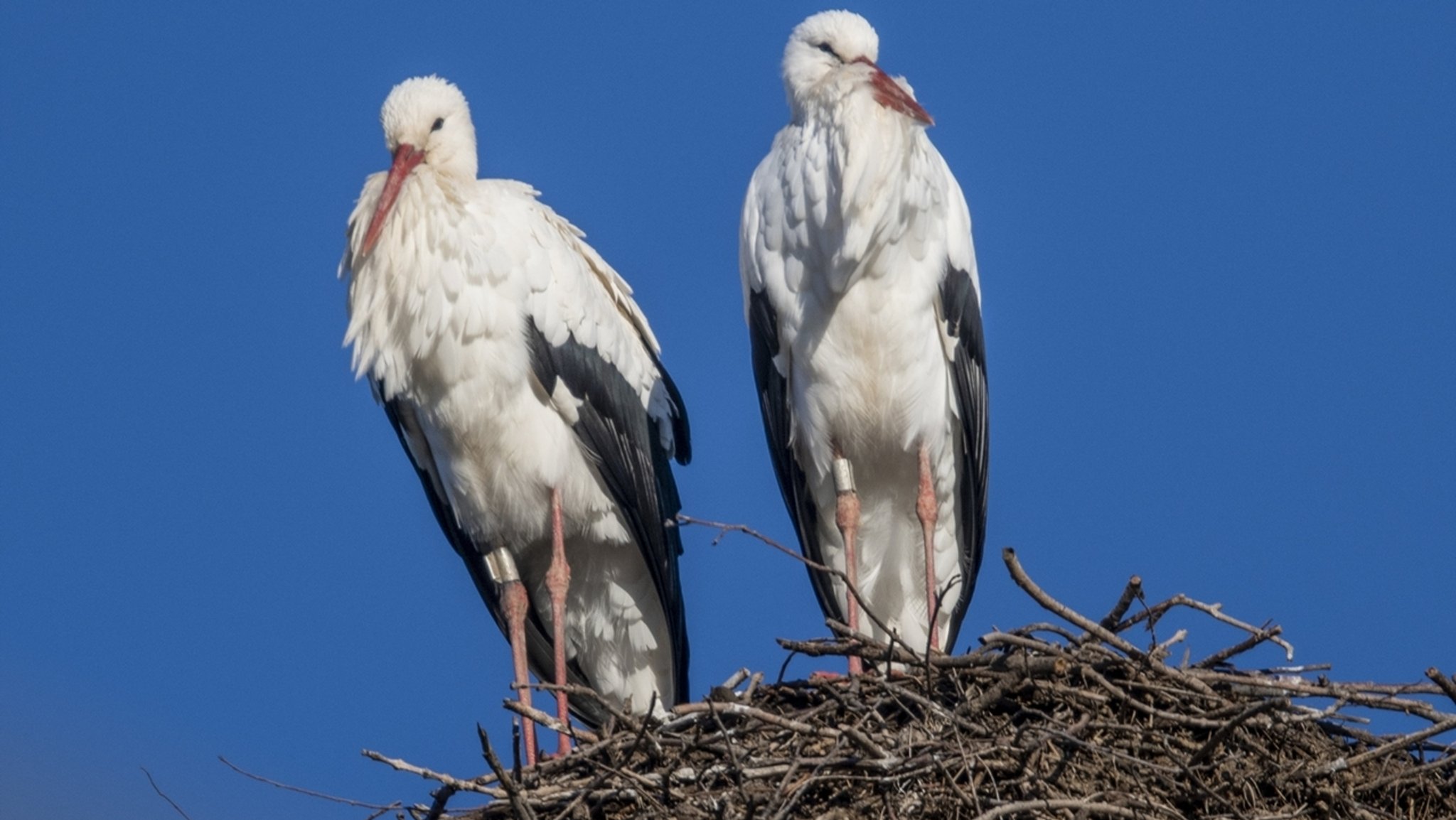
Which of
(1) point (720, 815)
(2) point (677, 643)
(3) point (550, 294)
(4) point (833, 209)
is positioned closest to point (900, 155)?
(4) point (833, 209)

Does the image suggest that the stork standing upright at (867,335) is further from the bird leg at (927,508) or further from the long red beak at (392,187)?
the long red beak at (392,187)

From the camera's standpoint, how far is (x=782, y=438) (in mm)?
6520

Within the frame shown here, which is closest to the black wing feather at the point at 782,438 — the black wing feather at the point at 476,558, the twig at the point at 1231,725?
the black wing feather at the point at 476,558

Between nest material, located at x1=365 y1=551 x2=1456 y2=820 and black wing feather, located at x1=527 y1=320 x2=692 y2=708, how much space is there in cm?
122

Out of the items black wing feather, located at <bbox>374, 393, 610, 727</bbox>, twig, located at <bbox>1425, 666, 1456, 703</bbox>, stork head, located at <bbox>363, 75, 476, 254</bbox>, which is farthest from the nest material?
stork head, located at <bbox>363, 75, 476, 254</bbox>

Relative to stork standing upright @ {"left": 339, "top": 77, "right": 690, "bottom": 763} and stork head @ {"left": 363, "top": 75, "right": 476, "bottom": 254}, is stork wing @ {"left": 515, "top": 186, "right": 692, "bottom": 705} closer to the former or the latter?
stork standing upright @ {"left": 339, "top": 77, "right": 690, "bottom": 763}

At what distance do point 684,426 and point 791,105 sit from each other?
103 cm

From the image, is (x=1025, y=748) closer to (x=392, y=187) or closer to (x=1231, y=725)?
(x=1231, y=725)

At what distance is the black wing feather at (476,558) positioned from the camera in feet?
22.0

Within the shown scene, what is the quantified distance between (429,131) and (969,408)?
1.65m

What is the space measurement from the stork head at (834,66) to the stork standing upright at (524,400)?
775 mm

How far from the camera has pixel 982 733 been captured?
5.19 metres

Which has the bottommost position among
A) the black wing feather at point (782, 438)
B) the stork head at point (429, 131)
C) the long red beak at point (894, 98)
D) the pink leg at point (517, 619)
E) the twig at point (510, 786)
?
the twig at point (510, 786)

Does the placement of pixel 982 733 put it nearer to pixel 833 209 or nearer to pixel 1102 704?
pixel 1102 704
